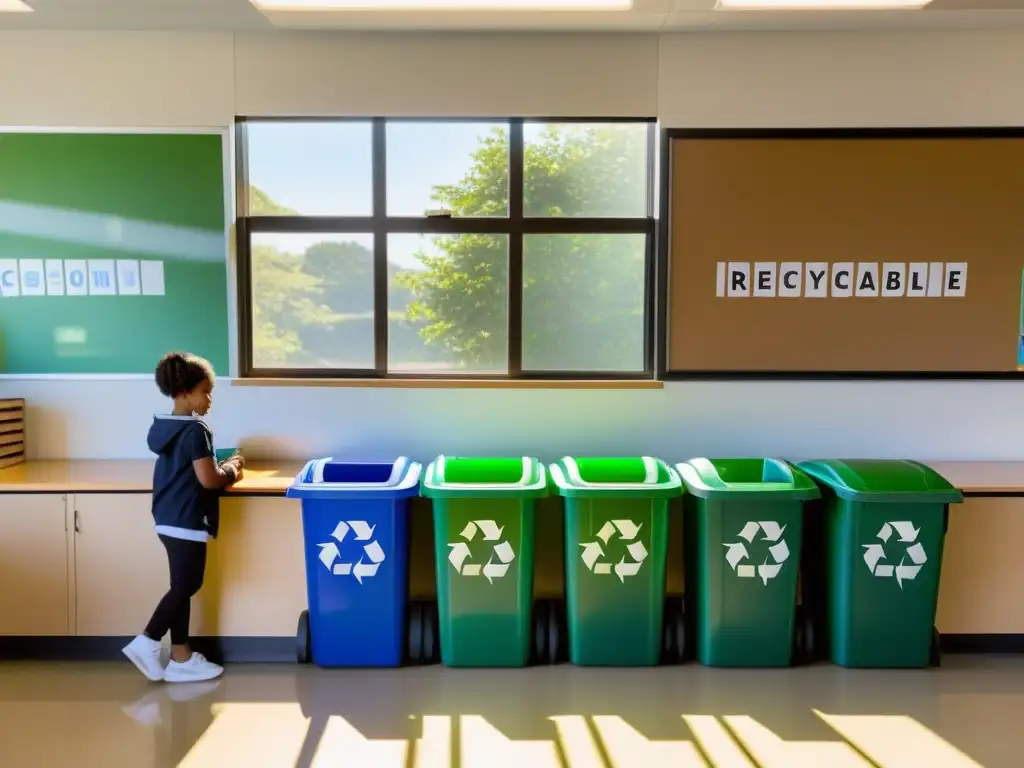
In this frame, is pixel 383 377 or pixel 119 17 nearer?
pixel 119 17

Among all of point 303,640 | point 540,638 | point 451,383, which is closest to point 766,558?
point 540,638

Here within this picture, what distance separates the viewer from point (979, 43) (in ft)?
12.1

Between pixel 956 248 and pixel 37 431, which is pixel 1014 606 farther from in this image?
pixel 37 431

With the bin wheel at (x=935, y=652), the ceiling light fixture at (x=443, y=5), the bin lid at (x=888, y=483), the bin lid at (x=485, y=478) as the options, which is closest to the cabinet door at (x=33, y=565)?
the bin lid at (x=485, y=478)

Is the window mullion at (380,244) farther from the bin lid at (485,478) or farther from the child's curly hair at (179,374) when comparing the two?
the child's curly hair at (179,374)

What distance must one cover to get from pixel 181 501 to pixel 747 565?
2.24 meters

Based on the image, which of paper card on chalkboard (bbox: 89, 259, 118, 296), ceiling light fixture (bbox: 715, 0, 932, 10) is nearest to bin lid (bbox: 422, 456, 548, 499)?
paper card on chalkboard (bbox: 89, 259, 118, 296)

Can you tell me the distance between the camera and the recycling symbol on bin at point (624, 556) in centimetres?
321

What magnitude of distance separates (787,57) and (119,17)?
299 centimetres

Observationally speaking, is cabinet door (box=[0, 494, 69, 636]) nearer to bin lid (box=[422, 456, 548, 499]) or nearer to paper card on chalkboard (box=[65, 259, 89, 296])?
paper card on chalkboard (box=[65, 259, 89, 296])

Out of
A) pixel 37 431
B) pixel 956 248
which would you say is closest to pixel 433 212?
pixel 37 431

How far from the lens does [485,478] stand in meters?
3.33

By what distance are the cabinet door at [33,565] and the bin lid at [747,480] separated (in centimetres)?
260

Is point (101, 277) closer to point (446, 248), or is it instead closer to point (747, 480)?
point (446, 248)
